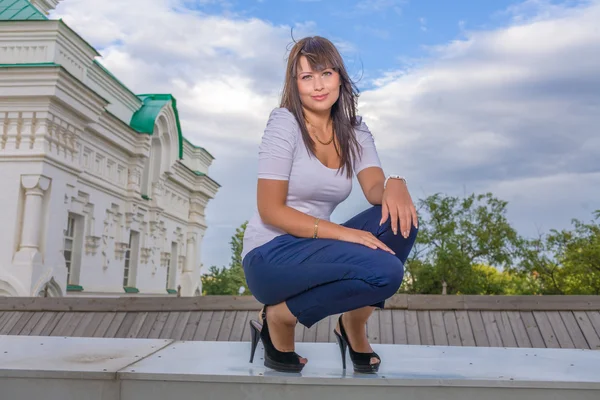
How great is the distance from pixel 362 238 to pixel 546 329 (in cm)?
473

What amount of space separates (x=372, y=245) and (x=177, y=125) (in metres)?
19.6

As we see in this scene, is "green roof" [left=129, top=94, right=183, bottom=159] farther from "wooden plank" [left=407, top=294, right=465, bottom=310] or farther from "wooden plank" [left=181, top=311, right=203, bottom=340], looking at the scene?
"wooden plank" [left=407, top=294, right=465, bottom=310]

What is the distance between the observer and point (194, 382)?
6.63ft

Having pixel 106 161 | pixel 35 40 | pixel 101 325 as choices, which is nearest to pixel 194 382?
pixel 101 325

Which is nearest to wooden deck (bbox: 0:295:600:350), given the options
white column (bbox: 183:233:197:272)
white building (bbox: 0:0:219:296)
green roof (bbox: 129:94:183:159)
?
white building (bbox: 0:0:219:296)

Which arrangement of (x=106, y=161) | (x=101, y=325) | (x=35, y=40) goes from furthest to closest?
(x=106, y=161) → (x=35, y=40) → (x=101, y=325)

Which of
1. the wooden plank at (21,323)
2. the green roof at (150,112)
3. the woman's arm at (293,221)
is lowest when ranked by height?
the wooden plank at (21,323)

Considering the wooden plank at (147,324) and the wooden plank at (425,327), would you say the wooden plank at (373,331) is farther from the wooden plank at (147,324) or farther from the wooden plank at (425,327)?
the wooden plank at (147,324)

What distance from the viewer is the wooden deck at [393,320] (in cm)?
605

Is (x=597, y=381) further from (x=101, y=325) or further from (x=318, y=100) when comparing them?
(x=101, y=325)

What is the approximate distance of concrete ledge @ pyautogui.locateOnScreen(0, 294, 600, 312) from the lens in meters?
6.29

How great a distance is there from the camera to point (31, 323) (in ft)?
22.4

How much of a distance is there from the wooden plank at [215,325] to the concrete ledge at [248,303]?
0.07m

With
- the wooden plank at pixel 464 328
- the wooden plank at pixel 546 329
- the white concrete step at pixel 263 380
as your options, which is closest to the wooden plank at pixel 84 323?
the wooden plank at pixel 464 328
